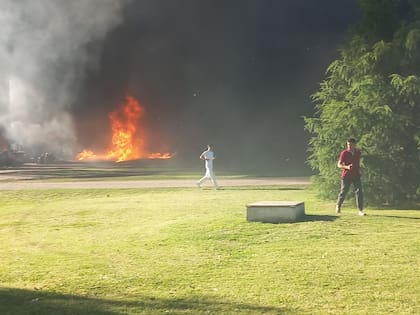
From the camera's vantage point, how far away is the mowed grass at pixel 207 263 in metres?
6.07

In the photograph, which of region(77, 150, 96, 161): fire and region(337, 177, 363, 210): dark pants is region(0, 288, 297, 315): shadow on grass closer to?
region(337, 177, 363, 210): dark pants

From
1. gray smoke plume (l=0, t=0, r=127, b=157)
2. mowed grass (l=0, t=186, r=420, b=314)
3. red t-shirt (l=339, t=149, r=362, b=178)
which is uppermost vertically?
gray smoke plume (l=0, t=0, r=127, b=157)

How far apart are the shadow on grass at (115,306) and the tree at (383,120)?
415 inches

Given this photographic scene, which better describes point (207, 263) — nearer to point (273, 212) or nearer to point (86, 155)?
point (273, 212)

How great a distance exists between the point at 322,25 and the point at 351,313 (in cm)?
4483

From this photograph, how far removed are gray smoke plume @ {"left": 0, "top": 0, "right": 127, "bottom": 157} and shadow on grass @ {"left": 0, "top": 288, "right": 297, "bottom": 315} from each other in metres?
51.8

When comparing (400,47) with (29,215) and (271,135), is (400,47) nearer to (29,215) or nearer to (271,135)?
(29,215)

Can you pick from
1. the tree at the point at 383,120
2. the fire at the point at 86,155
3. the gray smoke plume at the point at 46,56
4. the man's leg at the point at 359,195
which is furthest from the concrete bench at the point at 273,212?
the fire at the point at 86,155

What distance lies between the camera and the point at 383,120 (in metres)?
15.3

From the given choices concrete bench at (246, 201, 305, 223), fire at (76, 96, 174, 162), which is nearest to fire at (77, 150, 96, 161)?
fire at (76, 96, 174, 162)

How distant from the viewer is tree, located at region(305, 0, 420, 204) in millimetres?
15328

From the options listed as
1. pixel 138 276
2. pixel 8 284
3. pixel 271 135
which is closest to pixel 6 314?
pixel 8 284

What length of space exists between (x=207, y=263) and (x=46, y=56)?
59.0 m

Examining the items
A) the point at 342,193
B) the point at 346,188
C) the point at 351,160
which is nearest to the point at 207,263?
the point at 342,193
